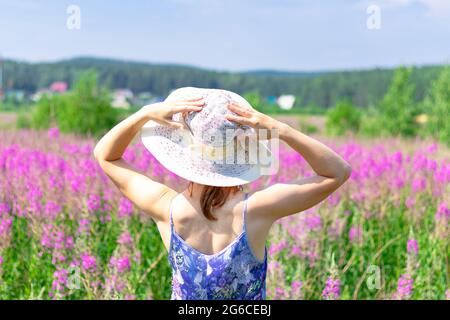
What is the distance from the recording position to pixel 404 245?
4.77m

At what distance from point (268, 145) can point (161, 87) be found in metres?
71.7

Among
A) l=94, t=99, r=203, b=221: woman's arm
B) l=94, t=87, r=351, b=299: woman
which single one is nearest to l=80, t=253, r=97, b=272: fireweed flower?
l=94, t=99, r=203, b=221: woman's arm

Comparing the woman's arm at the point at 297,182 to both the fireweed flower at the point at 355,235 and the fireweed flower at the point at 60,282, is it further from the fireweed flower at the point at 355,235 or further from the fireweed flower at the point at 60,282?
the fireweed flower at the point at 355,235

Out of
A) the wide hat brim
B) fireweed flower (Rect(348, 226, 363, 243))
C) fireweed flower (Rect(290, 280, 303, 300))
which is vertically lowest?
fireweed flower (Rect(290, 280, 303, 300))

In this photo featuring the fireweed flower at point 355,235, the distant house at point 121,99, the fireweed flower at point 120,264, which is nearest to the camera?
the fireweed flower at point 120,264

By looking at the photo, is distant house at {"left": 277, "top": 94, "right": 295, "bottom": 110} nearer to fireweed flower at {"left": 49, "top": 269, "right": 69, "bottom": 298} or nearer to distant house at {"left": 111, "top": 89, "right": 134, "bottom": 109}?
distant house at {"left": 111, "top": 89, "right": 134, "bottom": 109}

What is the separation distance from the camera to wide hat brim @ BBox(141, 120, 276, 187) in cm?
193

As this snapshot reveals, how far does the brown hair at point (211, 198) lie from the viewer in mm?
1945

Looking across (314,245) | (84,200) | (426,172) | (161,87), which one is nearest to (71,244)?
(84,200)

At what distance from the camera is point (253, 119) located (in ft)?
6.10

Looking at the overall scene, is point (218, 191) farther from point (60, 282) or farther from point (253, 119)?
point (60, 282)

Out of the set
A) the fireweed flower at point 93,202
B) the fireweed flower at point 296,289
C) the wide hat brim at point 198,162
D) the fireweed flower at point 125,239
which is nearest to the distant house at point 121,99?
the fireweed flower at point 93,202

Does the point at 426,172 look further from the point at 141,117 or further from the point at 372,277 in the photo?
the point at 141,117

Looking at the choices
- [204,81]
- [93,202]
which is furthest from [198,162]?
[204,81]
